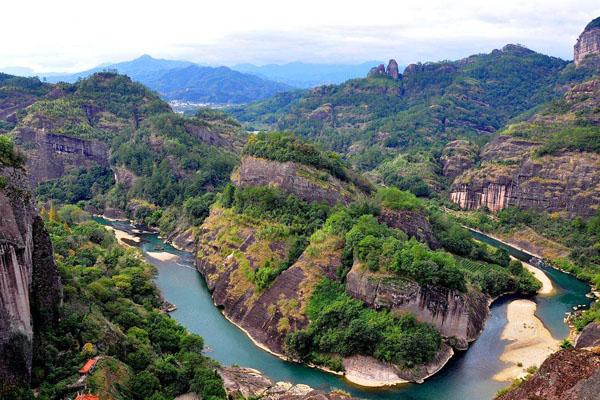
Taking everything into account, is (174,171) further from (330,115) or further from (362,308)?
(330,115)

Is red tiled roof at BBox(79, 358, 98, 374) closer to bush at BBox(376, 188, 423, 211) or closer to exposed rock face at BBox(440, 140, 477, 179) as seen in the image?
bush at BBox(376, 188, 423, 211)

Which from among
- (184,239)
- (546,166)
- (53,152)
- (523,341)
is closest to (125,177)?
(53,152)

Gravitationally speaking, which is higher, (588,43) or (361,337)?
(588,43)

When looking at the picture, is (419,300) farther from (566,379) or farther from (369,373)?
(566,379)

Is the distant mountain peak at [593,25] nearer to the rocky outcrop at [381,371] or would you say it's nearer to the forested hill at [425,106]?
the forested hill at [425,106]

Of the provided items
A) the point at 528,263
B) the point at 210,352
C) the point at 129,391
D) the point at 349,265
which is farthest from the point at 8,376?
the point at 528,263
